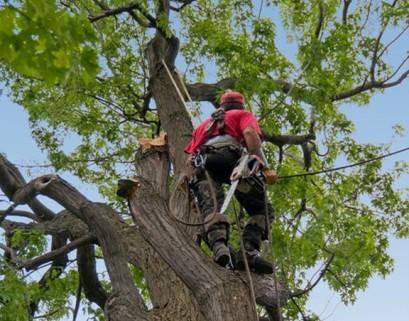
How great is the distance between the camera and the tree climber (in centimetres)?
523

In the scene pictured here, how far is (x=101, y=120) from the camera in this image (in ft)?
36.3

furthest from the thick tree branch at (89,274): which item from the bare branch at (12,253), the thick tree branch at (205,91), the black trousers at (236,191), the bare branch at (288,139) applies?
the bare branch at (288,139)

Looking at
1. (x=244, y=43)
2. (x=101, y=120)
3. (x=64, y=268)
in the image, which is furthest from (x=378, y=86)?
(x=64, y=268)

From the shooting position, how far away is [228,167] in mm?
5344

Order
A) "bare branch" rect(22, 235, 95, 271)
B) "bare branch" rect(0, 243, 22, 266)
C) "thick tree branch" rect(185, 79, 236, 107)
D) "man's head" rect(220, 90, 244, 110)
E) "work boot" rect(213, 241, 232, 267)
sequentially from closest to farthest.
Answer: "work boot" rect(213, 241, 232, 267)
"man's head" rect(220, 90, 244, 110)
"bare branch" rect(22, 235, 95, 271)
"bare branch" rect(0, 243, 22, 266)
"thick tree branch" rect(185, 79, 236, 107)

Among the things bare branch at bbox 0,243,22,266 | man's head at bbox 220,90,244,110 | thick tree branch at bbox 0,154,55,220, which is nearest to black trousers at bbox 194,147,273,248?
man's head at bbox 220,90,244,110

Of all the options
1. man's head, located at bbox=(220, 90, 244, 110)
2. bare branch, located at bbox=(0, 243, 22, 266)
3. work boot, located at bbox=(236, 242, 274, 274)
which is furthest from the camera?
bare branch, located at bbox=(0, 243, 22, 266)

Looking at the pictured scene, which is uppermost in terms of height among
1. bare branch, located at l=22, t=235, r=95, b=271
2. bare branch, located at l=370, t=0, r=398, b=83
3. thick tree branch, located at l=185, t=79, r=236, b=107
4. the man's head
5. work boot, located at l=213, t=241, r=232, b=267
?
bare branch, located at l=370, t=0, r=398, b=83

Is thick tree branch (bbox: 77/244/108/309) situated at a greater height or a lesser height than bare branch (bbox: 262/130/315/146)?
lesser

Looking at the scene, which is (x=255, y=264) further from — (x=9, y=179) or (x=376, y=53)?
(x=376, y=53)

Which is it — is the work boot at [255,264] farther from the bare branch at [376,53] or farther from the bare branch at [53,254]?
the bare branch at [376,53]

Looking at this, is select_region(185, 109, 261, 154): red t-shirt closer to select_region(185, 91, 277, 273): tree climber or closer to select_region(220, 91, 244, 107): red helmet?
select_region(185, 91, 277, 273): tree climber

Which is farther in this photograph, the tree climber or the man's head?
the man's head

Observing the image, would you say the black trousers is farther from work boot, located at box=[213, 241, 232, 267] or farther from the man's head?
the man's head
